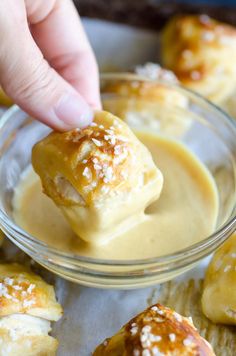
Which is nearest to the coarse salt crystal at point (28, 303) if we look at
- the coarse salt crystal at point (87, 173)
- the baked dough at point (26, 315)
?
the baked dough at point (26, 315)

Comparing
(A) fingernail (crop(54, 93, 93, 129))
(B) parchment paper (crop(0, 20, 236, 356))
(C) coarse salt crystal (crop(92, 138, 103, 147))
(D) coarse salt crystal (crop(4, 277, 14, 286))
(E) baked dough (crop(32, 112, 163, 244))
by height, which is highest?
(A) fingernail (crop(54, 93, 93, 129))

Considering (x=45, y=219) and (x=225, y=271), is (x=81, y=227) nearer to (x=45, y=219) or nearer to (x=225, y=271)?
(x=45, y=219)

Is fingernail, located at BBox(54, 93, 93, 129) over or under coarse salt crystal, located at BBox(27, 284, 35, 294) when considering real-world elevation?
over

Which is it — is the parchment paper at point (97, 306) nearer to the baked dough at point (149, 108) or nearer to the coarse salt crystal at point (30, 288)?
the coarse salt crystal at point (30, 288)

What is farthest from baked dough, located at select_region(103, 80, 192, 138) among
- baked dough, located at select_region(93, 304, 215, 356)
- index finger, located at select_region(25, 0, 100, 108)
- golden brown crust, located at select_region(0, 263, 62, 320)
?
baked dough, located at select_region(93, 304, 215, 356)

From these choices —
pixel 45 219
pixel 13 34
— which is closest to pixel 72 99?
pixel 13 34

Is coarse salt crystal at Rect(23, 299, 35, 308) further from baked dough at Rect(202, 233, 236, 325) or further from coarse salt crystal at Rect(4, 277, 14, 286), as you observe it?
baked dough at Rect(202, 233, 236, 325)

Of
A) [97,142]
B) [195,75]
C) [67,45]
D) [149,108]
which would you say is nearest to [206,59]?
[195,75]
